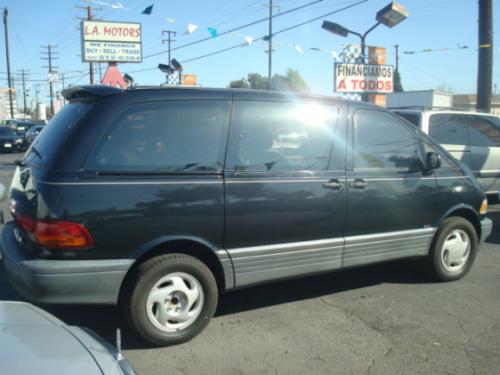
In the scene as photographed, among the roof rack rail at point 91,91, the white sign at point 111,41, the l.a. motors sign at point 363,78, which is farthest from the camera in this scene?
the white sign at point 111,41

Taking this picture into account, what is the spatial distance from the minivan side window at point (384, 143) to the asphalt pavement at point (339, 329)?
50.9 inches

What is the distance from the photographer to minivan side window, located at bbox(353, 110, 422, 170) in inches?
177

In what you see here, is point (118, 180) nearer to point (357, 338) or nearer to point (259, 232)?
point (259, 232)

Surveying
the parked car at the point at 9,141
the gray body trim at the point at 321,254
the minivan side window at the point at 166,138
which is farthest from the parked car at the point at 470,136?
the parked car at the point at 9,141

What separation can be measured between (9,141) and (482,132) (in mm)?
24969

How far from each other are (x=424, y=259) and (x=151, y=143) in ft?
10.4

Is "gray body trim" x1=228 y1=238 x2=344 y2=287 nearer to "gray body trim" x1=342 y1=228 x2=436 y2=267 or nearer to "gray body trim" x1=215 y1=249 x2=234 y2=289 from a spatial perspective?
"gray body trim" x1=215 y1=249 x2=234 y2=289

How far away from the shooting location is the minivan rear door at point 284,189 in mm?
3844

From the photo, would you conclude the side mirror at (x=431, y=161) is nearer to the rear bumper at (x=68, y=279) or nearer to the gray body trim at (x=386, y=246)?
the gray body trim at (x=386, y=246)

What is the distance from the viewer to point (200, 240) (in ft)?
12.0

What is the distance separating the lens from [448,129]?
27.8 ft

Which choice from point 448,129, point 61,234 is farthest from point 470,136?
point 61,234

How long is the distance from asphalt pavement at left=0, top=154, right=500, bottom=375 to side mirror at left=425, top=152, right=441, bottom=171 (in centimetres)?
119

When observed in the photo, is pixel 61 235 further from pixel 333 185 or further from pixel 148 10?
pixel 148 10
